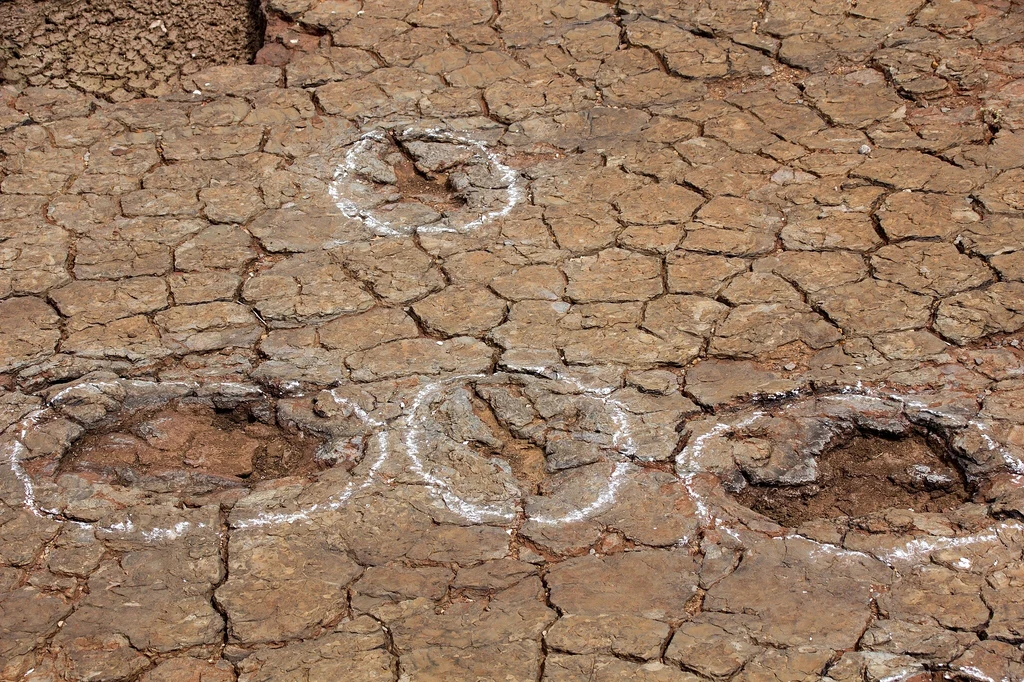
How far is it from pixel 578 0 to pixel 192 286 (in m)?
2.31

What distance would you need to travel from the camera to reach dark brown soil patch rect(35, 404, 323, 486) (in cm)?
327

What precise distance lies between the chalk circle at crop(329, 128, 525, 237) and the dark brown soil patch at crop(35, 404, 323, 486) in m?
0.97

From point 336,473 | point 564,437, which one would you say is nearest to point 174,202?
point 336,473

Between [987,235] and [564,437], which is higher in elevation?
[987,235]

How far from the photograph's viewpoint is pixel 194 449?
11.0 feet

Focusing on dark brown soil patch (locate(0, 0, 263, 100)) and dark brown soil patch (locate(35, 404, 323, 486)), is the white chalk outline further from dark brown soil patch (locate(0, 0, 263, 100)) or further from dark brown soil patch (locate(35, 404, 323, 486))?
dark brown soil patch (locate(0, 0, 263, 100))

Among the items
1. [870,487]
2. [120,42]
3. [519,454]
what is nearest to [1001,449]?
[870,487]

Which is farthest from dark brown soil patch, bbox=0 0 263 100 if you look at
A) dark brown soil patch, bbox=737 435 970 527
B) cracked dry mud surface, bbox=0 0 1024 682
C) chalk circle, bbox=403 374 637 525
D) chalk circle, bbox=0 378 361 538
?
dark brown soil patch, bbox=737 435 970 527

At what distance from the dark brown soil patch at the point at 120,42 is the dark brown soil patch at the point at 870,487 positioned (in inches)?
122

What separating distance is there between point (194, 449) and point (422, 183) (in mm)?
1448

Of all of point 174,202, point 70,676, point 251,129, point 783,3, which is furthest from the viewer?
point 783,3

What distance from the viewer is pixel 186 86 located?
4.79 meters

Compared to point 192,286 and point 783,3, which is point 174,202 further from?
point 783,3

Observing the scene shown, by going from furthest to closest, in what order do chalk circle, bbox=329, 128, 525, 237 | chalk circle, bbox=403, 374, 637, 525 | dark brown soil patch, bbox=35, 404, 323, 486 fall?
chalk circle, bbox=329, 128, 525, 237
dark brown soil patch, bbox=35, 404, 323, 486
chalk circle, bbox=403, 374, 637, 525
